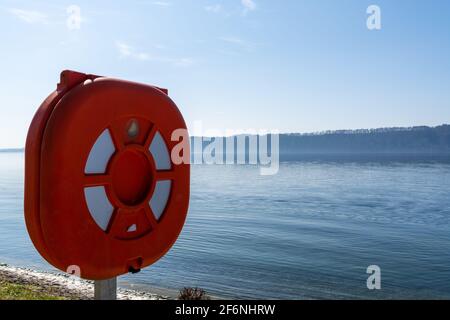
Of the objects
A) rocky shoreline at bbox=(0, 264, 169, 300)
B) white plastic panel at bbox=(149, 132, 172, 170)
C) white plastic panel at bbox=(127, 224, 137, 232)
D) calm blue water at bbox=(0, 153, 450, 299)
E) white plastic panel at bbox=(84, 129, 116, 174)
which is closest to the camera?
white plastic panel at bbox=(84, 129, 116, 174)

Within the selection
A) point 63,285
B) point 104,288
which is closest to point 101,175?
point 104,288

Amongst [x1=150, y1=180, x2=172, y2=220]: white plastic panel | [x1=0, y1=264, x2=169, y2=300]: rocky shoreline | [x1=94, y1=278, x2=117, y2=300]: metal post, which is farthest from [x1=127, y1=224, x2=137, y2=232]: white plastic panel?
[x1=0, y1=264, x2=169, y2=300]: rocky shoreline

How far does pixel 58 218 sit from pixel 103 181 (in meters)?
0.39

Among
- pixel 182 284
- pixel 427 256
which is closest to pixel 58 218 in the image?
pixel 182 284

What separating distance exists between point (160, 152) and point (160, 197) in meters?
0.37

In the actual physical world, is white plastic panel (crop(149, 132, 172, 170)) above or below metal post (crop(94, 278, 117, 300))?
above

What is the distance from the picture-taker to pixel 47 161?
2693mm

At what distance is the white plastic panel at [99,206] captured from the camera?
9.41ft

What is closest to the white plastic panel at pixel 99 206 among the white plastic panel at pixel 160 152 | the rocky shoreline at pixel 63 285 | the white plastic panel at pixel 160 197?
the white plastic panel at pixel 160 197

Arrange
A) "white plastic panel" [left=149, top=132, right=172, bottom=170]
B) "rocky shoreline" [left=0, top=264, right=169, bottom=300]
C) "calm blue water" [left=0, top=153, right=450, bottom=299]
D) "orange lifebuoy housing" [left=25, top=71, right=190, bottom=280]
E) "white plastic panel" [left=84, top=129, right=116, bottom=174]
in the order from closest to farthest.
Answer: "orange lifebuoy housing" [left=25, top=71, right=190, bottom=280] → "white plastic panel" [left=84, top=129, right=116, bottom=174] → "white plastic panel" [left=149, top=132, right=172, bottom=170] → "rocky shoreline" [left=0, top=264, right=169, bottom=300] → "calm blue water" [left=0, top=153, right=450, bottom=299]

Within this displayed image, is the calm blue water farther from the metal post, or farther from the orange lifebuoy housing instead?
the orange lifebuoy housing

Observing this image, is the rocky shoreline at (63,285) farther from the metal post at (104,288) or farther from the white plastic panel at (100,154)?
the white plastic panel at (100,154)

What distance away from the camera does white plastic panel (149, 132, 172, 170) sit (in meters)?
3.32

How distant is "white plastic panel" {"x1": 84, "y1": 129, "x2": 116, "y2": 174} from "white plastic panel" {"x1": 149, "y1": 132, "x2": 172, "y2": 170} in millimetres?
390
